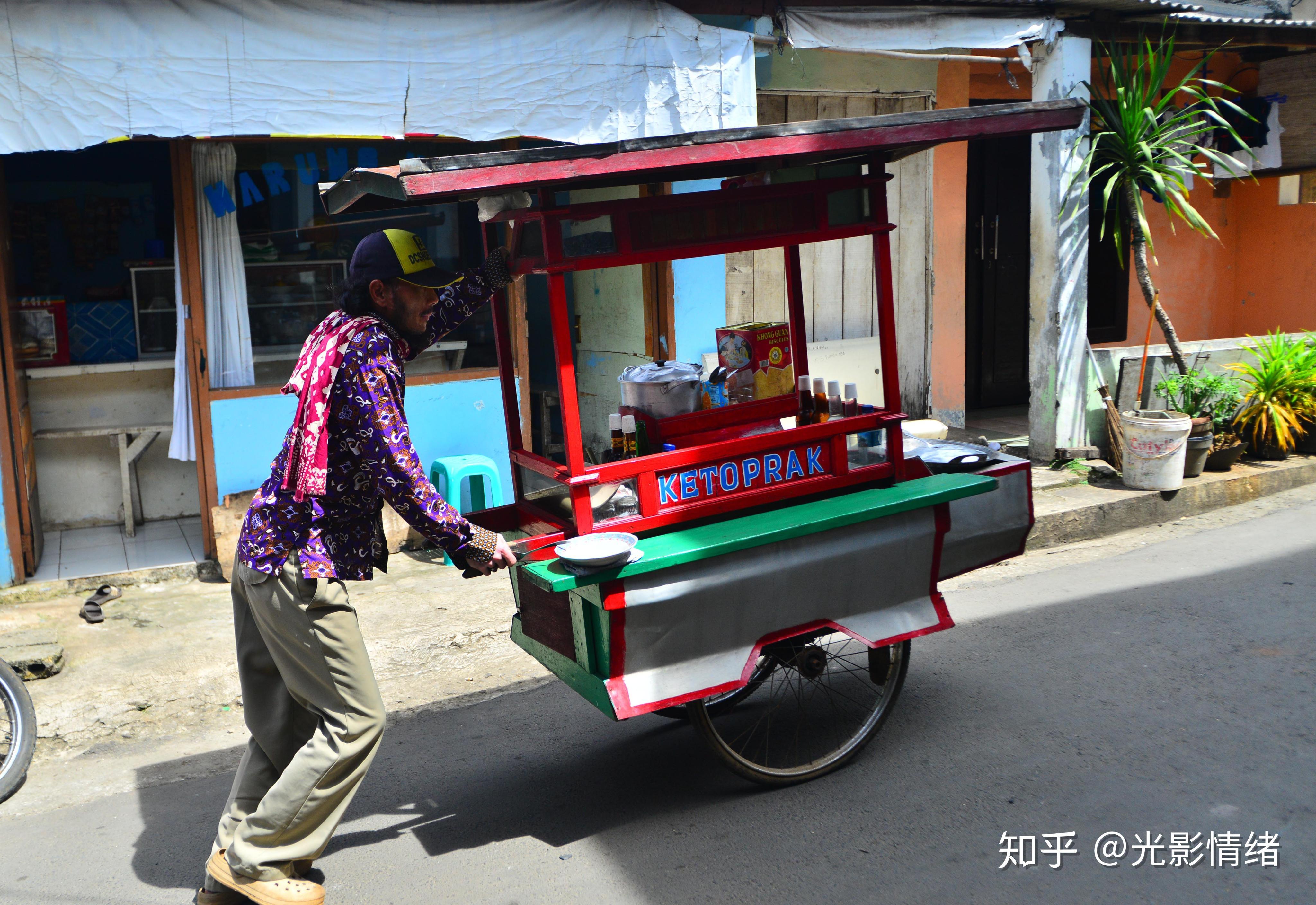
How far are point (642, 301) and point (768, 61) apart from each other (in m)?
2.00

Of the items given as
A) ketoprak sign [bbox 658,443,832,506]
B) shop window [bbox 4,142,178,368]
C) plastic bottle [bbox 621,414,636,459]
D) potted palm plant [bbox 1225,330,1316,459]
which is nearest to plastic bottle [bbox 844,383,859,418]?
ketoprak sign [bbox 658,443,832,506]

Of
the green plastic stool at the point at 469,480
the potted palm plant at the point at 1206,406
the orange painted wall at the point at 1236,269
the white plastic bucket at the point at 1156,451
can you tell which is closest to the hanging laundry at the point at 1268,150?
the orange painted wall at the point at 1236,269

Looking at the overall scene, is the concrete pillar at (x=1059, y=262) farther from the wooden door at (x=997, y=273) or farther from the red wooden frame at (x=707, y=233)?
the red wooden frame at (x=707, y=233)

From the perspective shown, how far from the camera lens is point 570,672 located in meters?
3.35

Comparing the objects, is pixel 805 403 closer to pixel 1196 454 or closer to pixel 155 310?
pixel 1196 454

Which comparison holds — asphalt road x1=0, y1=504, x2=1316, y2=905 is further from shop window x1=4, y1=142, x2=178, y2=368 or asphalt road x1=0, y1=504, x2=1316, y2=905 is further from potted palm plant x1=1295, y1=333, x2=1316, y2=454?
shop window x1=4, y1=142, x2=178, y2=368

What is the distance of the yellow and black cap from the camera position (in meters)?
2.90

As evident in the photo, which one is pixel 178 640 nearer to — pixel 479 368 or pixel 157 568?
pixel 157 568

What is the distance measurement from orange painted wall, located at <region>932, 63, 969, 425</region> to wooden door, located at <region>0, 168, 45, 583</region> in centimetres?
656

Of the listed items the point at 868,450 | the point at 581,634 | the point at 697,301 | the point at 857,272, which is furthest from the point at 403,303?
the point at 857,272

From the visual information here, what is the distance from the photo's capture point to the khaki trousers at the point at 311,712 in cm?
281

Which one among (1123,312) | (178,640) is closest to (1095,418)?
(1123,312)

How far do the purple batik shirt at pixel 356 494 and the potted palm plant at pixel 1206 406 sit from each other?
6107mm

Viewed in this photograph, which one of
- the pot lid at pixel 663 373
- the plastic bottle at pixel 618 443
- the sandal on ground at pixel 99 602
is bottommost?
the sandal on ground at pixel 99 602
